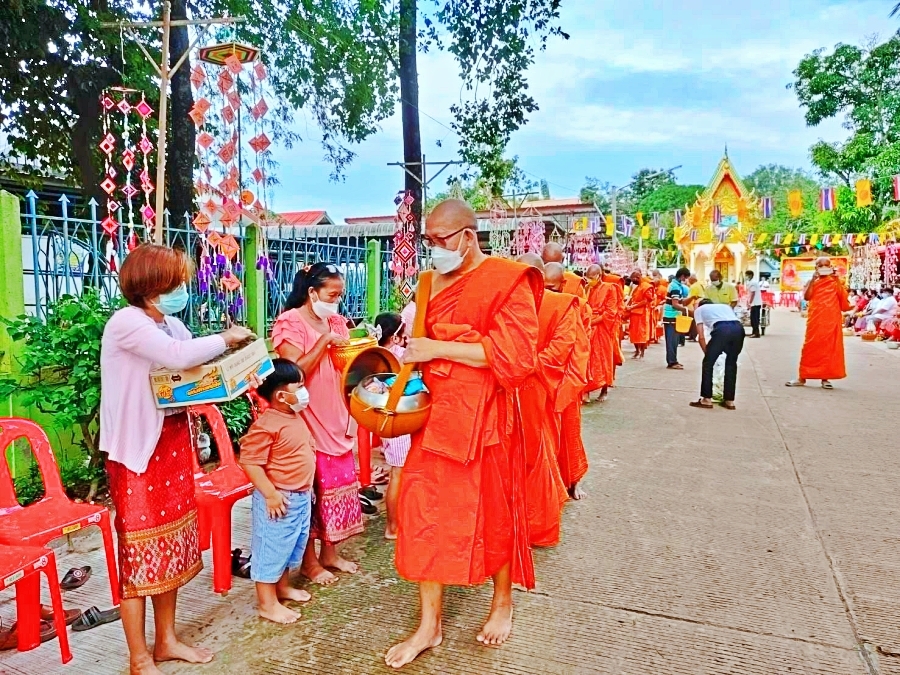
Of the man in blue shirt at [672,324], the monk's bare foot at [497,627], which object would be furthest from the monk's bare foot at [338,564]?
the man in blue shirt at [672,324]

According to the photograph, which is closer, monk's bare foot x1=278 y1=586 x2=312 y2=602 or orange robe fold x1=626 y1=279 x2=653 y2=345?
monk's bare foot x1=278 y1=586 x2=312 y2=602

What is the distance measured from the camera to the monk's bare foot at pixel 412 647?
2.31 meters

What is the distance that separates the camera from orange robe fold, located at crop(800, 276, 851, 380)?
27.6 feet

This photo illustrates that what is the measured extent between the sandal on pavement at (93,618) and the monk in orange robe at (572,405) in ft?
7.64

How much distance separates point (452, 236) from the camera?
2.27 m

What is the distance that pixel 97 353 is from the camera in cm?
371

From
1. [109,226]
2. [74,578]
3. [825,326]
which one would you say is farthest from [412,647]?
[825,326]

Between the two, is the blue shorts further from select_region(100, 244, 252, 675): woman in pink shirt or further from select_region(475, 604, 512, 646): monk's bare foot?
select_region(475, 604, 512, 646): monk's bare foot

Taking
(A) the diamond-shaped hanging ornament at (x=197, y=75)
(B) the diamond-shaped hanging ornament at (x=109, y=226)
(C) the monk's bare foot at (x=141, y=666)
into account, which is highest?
(A) the diamond-shaped hanging ornament at (x=197, y=75)

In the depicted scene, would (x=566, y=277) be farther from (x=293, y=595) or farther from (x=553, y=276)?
(x=293, y=595)

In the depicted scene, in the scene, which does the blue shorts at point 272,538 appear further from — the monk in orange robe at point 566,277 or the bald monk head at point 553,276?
the monk in orange robe at point 566,277

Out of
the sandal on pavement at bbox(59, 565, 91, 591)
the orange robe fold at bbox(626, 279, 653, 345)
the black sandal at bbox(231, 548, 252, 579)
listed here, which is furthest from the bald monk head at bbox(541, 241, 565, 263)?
the orange robe fold at bbox(626, 279, 653, 345)

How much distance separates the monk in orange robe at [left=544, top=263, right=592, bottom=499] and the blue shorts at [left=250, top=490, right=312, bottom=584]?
1.54 m

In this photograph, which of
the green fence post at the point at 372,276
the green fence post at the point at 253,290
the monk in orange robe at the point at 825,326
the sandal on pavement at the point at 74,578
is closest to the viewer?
the sandal on pavement at the point at 74,578
